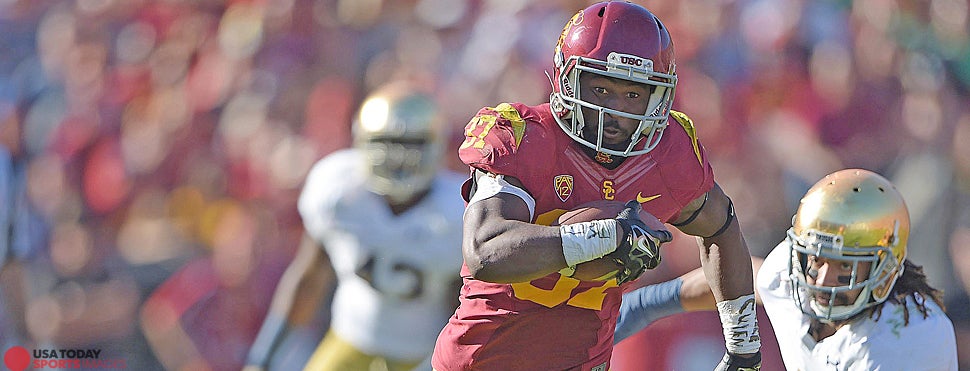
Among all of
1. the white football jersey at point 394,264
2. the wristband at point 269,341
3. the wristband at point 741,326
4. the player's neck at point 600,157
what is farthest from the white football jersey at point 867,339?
the wristband at point 269,341

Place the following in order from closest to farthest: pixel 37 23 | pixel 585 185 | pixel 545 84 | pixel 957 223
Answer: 1. pixel 585 185
2. pixel 957 223
3. pixel 545 84
4. pixel 37 23

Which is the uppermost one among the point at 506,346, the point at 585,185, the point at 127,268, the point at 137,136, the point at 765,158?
the point at 585,185

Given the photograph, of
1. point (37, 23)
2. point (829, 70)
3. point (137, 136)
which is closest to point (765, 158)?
point (829, 70)

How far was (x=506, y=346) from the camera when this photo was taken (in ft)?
8.35

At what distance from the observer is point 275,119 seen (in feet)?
15.7

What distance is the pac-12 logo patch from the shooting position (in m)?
A: 2.42

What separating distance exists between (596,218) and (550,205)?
0.55ft

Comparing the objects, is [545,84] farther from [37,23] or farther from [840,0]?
[37,23]

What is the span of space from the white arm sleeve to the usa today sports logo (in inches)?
129

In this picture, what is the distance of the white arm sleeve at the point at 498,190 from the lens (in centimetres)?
231

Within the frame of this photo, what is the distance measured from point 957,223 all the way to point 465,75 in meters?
1.85

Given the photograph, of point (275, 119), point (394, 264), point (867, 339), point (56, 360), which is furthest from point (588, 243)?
point (56, 360)

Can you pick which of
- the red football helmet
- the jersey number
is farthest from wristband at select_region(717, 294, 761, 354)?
the jersey number

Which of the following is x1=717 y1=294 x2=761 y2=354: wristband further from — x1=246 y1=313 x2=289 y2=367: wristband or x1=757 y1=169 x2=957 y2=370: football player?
x1=246 y1=313 x2=289 y2=367: wristband
